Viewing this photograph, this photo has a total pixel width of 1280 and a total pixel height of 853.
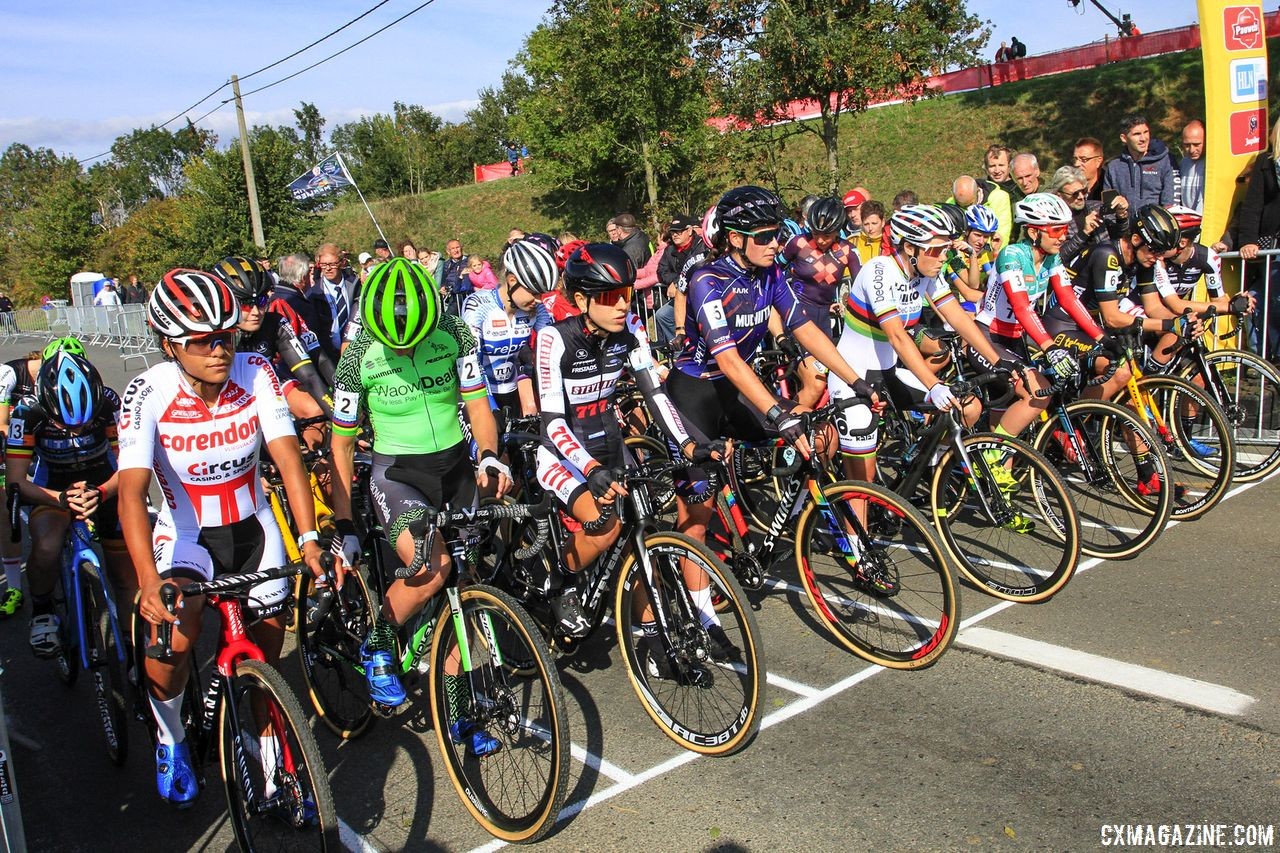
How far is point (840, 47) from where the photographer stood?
15.8 meters

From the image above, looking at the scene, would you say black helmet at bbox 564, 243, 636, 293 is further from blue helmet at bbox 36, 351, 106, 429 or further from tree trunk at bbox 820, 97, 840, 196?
tree trunk at bbox 820, 97, 840, 196

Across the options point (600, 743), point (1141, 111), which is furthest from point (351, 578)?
point (1141, 111)

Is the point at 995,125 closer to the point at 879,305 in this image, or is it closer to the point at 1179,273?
the point at 1179,273

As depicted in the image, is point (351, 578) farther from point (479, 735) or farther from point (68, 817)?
point (68, 817)

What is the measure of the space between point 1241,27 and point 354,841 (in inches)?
418

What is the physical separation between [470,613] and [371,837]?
1035mm

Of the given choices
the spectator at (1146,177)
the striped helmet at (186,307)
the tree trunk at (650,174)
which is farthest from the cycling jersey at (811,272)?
the tree trunk at (650,174)

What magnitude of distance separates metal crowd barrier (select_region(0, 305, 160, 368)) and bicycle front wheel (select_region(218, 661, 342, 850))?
63.2ft

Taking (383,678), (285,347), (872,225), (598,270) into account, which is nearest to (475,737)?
(383,678)

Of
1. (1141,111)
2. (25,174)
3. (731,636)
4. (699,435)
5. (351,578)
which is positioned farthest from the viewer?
(25,174)

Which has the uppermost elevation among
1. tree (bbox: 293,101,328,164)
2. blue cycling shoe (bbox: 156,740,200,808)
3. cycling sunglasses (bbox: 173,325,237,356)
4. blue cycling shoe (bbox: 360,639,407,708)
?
tree (bbox: 293,101,328,164)

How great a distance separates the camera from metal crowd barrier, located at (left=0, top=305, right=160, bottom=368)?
26.6 meters

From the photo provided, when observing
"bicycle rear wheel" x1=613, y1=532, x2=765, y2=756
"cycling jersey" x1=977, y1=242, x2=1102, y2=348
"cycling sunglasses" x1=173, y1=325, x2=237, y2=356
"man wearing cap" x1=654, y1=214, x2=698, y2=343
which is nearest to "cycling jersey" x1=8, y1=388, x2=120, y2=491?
"cycling sunglasses" x1=173, y1=325, x2=237, y2=356

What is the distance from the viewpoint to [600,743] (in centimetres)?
440
